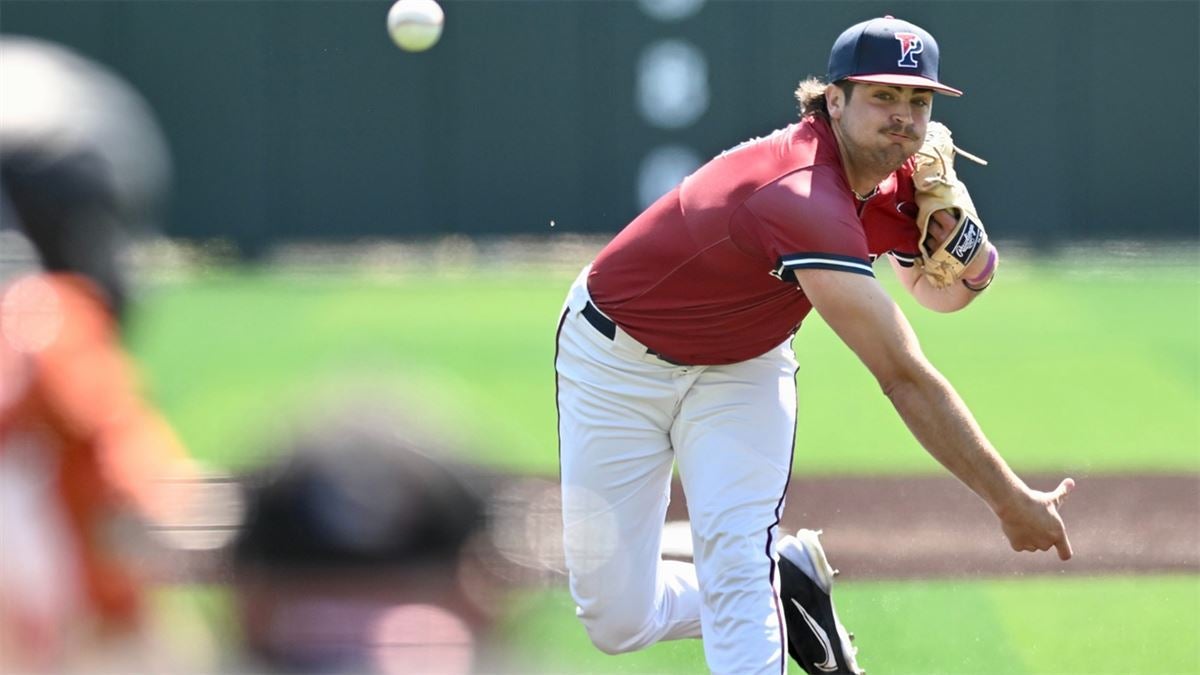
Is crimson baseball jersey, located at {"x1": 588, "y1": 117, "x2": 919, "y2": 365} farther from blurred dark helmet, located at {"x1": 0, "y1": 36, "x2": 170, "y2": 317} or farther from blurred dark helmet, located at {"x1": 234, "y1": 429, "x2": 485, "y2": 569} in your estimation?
blurred dark helmet, located at {"x1": 234, "y1": 429, "x2": 485, "y2": 569}

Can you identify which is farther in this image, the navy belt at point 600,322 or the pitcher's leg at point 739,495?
the navy belt at point 600,322

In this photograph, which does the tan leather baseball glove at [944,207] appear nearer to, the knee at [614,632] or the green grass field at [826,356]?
the knee at [614,632]

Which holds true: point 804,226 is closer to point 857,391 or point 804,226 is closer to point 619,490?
point 619,490

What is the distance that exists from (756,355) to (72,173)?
99.7 inches

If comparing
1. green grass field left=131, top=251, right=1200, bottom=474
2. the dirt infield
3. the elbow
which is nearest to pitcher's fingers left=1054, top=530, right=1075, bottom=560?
the elbow

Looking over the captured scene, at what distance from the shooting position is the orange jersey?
1.57 meters

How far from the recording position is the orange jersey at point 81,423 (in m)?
1.57

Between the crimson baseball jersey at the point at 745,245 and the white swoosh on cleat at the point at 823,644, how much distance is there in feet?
2.46

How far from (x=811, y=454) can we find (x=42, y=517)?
6233 millimetres

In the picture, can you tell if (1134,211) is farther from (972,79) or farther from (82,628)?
(82,628)

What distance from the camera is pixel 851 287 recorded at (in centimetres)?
339

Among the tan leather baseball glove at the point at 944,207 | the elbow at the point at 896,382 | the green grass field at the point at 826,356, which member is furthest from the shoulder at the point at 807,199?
the green grass field at the point at 826,356

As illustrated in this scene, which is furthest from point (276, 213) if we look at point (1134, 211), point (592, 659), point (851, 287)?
point (851, 287)

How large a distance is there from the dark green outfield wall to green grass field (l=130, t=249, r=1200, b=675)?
801 millimetres
